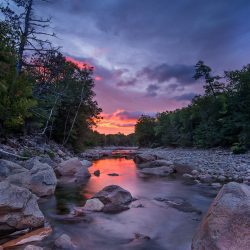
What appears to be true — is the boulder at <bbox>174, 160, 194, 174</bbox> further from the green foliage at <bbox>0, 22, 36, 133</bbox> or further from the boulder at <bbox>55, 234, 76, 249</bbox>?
the boulder at <bbox>55, 234, 76, 249</bbox>

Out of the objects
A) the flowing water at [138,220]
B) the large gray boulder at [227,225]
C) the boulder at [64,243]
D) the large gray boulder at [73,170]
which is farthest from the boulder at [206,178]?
the boulder at [64,243]

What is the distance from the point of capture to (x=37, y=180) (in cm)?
1295

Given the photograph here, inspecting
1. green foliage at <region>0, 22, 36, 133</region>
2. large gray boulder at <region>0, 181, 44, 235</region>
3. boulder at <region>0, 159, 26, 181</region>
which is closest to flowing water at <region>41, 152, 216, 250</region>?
large gray boulder at <region>0, 181, 44, 235</region>

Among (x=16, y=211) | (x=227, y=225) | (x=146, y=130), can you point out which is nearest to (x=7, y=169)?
(x=16, y=211)

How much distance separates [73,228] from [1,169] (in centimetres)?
557

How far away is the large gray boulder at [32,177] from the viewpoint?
1251 centimetres

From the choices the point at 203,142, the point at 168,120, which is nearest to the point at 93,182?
the point at 203,142

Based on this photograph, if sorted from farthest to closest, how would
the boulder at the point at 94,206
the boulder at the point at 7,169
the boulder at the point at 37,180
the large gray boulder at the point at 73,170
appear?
the large gray boulder at the point at 73,170 → the boulder at the point at 7,169 → the boulder at the point at 37,180 → the boulder at the point at 94,206

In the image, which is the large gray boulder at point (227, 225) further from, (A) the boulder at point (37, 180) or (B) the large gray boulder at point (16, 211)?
(A) the boulder at point (37, 180)

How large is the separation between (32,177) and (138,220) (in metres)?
5.20

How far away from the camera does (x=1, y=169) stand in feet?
42.4

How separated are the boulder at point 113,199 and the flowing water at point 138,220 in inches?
15.7

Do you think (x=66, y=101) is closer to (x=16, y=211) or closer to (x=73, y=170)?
(x=73, y=170)

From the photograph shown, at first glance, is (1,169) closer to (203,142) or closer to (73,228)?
(73,228)
